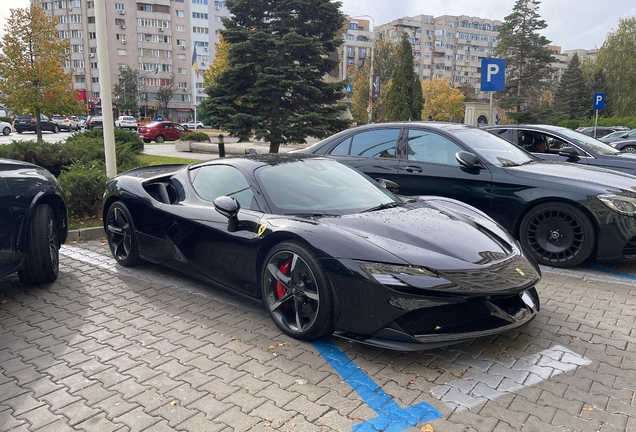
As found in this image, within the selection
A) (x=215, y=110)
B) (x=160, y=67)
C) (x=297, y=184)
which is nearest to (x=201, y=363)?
(x=297, y=184)

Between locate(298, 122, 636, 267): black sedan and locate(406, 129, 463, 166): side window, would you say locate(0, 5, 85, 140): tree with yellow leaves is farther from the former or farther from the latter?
locate(406, 129, 463, 166): side window

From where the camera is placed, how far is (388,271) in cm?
307

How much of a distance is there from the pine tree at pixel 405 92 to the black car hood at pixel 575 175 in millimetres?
29264

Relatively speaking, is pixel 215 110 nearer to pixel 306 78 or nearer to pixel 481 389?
pixel 306 78

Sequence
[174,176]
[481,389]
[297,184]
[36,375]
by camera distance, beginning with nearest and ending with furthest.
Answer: [481,389] → [36,375] → [297,184] → [174,176]

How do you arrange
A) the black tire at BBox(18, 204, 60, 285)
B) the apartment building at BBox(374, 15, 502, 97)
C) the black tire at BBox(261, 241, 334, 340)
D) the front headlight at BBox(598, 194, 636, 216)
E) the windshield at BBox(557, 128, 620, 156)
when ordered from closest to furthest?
the black tire at BBox(261, 241, 334, 340), the black tire at BBox(18, 204, 60, 285), the front headlight at BBox(598, 194, 636, 216), the windshield at BBox(557, 128, 620, 156), the apartment building at BBox(374, 15, 502, 97)

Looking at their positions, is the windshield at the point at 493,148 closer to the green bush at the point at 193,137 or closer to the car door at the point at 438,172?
the car door at the point at 438,172

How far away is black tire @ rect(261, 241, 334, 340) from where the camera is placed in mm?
3275

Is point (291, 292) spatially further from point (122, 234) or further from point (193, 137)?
point (193, 137)

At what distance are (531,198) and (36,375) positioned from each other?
15.8ft

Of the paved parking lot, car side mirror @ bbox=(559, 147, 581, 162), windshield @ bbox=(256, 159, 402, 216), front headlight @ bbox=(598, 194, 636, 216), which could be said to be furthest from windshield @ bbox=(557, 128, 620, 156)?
windshield @ bbox=(256, 159, 402, 216)

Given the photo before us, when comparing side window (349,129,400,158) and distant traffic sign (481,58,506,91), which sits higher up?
distant traffic sign (481,58,506,91)

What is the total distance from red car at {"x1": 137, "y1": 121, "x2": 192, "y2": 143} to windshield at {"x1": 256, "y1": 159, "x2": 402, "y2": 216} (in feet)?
95.9

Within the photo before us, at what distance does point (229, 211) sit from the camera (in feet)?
12.4
